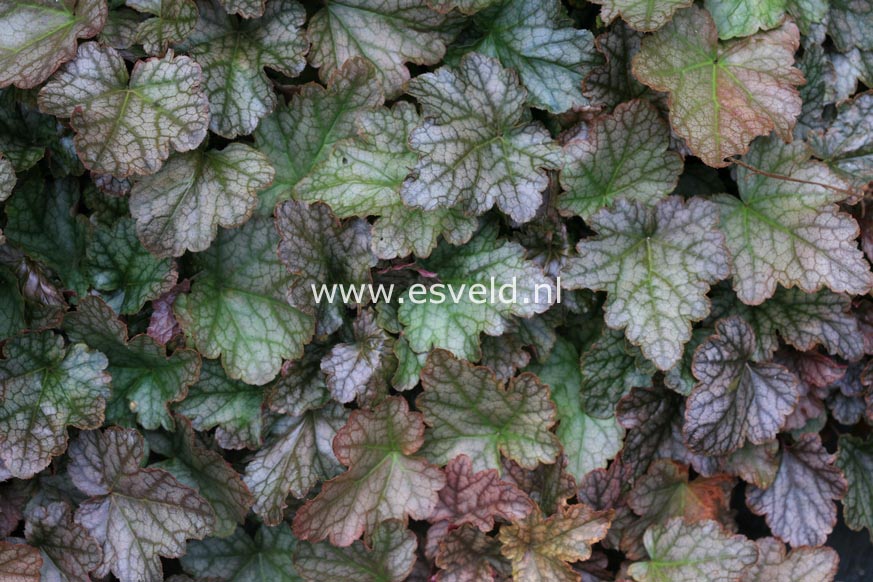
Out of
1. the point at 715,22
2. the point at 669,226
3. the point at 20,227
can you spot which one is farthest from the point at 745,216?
the point at 20,227

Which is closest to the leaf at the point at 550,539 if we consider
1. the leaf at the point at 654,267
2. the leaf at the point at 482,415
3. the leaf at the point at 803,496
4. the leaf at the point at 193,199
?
the leaf at the point at 482,415

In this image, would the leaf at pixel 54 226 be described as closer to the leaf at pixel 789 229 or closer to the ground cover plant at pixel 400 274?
the ground cover plant at pixel 400 274

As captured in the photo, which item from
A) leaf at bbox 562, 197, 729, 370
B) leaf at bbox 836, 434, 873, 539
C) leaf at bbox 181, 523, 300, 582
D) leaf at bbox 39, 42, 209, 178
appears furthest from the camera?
leaf at bbox 836, 434, 873, 539

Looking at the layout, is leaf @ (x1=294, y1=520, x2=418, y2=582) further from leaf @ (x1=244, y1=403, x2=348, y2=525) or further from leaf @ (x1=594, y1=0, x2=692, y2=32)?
leaf @ (x1=594, y1=0, x2=692, y2=32)

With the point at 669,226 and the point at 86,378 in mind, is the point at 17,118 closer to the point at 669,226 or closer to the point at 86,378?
the point at 86,378

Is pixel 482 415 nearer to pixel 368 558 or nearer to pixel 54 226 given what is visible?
pixel 368 558

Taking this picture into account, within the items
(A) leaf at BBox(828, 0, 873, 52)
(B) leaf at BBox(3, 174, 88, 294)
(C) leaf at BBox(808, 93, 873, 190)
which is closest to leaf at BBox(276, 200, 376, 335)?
(B) leaf at BBox(3, 174, 88, 294)
